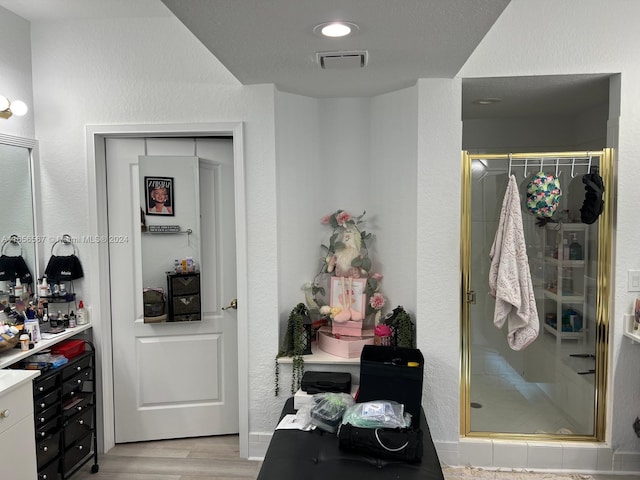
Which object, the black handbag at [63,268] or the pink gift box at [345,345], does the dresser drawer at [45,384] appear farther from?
the pink gift box at [345,345]

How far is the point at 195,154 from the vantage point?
10.3 ft

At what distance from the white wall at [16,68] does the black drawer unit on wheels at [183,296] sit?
1.24 meters

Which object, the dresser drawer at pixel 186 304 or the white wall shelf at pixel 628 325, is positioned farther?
the dresser drawer at pixel 186 304

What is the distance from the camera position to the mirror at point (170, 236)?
10.1 ft

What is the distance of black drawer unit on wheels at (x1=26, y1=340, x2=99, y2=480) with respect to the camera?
8.07 ft

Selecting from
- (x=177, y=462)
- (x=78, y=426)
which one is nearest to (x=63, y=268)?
(x=78, y=426)

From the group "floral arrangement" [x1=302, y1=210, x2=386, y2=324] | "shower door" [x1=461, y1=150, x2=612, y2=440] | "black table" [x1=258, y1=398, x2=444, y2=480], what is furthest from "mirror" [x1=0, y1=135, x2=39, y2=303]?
"shower door" [x1=461, y1=150, x2=612, y2=440]

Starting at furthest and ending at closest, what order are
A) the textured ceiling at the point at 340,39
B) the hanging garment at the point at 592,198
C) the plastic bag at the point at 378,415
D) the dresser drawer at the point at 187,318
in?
the dresser drawer at the point at 187,318 → the hanging garment at the point at 592,198 → the plastic bag at the point at 378,415 → the textured ceiling at the point at 340,39

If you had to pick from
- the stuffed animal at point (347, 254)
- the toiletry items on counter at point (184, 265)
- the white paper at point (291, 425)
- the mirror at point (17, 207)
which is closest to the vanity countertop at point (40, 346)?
the mirror at point (17, 207)

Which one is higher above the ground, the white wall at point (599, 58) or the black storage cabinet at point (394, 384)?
the white wall at point (599, 58)

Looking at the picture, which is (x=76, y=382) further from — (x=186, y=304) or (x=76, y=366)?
(x=186, y=304)

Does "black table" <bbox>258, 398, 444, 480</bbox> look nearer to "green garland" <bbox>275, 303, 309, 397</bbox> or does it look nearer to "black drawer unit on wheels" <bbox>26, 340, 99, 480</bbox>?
"green garland" <bbox>275, 303, 309, 397</bbox>

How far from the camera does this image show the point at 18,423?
6.94 feet

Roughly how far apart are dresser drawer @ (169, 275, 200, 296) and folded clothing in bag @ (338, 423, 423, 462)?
144cm
